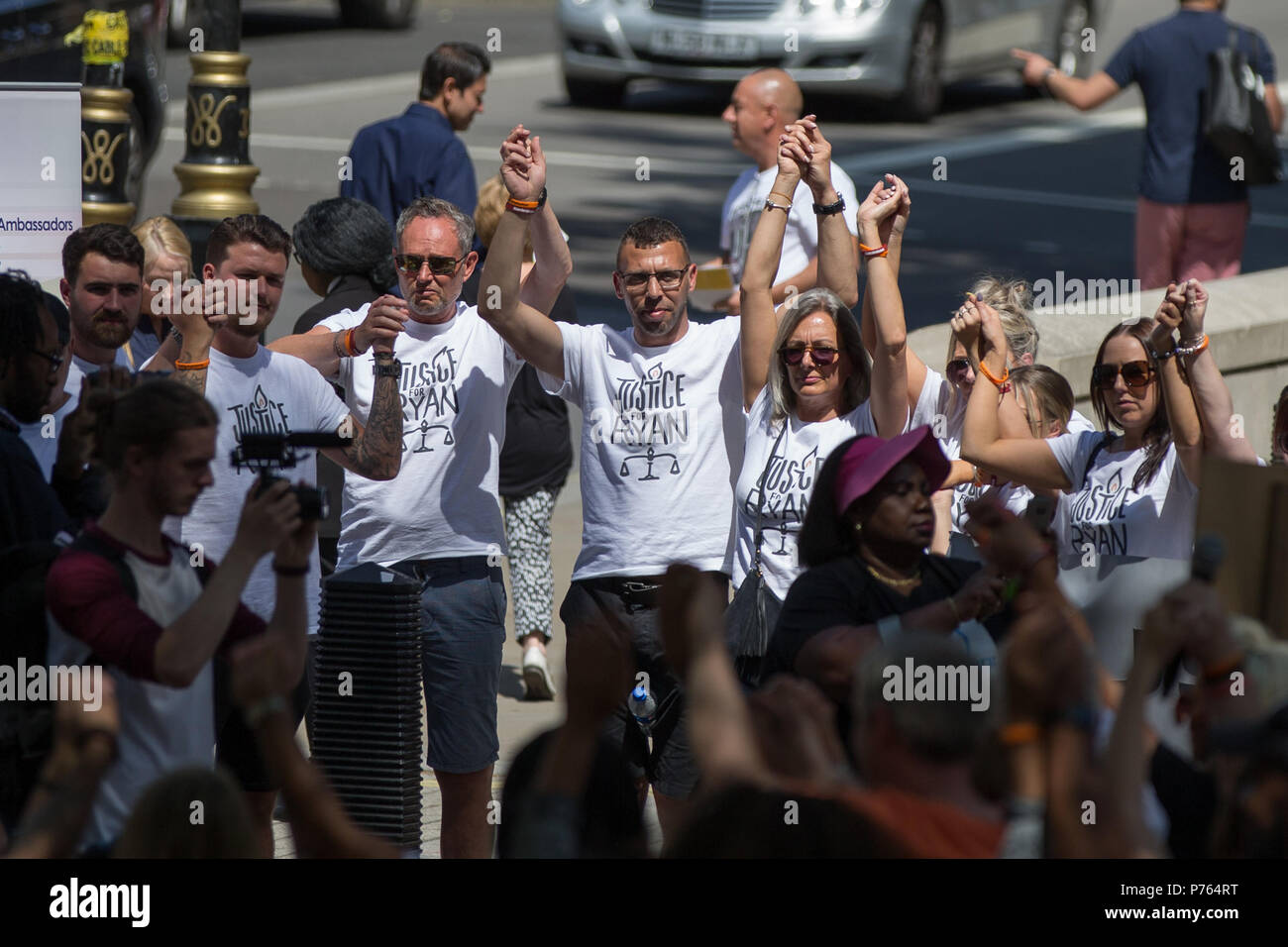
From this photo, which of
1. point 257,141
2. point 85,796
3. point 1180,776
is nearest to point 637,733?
point 1180,776

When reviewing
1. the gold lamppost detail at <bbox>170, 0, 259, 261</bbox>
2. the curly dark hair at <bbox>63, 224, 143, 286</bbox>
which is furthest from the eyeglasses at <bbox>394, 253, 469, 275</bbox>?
the gold lamppost detail at <bbox>170, 0, 259, 261</bbox>

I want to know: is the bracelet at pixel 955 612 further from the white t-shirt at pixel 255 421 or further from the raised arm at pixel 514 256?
the raised arm at pixel 514 256

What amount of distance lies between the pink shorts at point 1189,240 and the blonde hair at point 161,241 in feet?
16.0

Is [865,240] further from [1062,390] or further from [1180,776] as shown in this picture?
[1180,776]

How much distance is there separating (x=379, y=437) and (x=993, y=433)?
1.63 metres

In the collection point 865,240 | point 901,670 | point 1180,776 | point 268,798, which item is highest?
point 865,240

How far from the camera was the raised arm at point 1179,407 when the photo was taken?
5.03 meters

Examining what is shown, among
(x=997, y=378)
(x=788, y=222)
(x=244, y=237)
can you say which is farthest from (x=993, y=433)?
(x=788, y=222)

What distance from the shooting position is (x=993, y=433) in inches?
213

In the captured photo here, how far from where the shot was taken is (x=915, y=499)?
4328mm

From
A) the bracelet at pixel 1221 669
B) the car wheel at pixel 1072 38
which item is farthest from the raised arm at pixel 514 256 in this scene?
the car wheel at pixel 1072 38

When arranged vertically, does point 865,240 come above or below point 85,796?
above

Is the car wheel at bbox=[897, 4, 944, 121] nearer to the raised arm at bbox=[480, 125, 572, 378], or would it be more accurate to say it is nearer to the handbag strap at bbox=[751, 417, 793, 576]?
the raised arm at bbox=[480, 125, 572, 378]

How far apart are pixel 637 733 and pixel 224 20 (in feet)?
13.1
